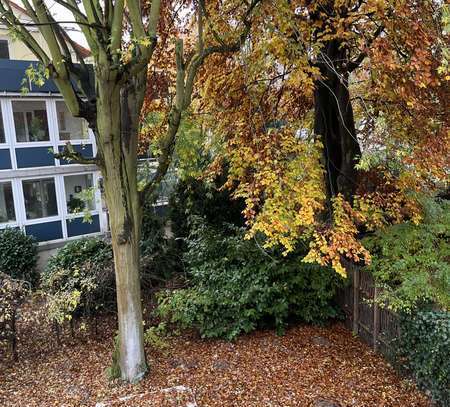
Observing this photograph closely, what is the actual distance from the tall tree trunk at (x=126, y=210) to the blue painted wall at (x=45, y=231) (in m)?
9.14

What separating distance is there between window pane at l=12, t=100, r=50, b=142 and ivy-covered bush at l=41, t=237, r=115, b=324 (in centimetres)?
551

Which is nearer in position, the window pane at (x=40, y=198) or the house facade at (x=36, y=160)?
the house facade at (x=36, y=160)

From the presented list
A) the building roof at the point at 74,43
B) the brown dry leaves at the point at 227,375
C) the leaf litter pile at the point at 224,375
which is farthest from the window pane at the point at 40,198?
the brown dry leaves at the point at 227,375

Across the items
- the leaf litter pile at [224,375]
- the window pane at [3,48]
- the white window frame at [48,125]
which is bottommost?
the leaf litter pile at [224,375]

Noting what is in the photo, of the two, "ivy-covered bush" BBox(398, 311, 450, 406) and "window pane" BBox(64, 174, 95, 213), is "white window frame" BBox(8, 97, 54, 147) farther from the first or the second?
"ivy-covered bush" BBox(398, 311, 450, 406)

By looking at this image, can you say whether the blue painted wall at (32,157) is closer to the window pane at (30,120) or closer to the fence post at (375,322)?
the window pane at (30,120)

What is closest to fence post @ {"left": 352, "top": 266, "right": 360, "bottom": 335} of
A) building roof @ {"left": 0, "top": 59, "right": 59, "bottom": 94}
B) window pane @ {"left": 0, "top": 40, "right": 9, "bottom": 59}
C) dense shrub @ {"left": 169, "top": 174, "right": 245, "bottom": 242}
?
dense shrub @ {"left": 169, "top": 174, "right": 245, "bottom": 242}

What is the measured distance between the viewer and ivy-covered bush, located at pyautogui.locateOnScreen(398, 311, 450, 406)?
4359mm

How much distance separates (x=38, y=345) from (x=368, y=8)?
7.54 meters

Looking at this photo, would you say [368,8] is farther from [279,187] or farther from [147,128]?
[147,128]

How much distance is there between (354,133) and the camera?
7527 mm

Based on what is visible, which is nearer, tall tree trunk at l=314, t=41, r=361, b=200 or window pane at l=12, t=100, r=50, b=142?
tall tree trunk at l=314, t=41, r=361, b=200

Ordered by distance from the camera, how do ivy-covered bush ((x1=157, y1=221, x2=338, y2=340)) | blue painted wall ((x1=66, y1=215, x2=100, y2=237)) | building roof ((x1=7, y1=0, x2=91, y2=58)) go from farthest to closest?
blue painted wall ((x1=66, y1=215, x2=100, y2=237)) → ivy-covered bush ((x1=157, y1=221, x2=338, y2=340)) → building roof ((x1=7, y1=0, x2=91, y2=58))

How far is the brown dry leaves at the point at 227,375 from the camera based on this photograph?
4824 mm
